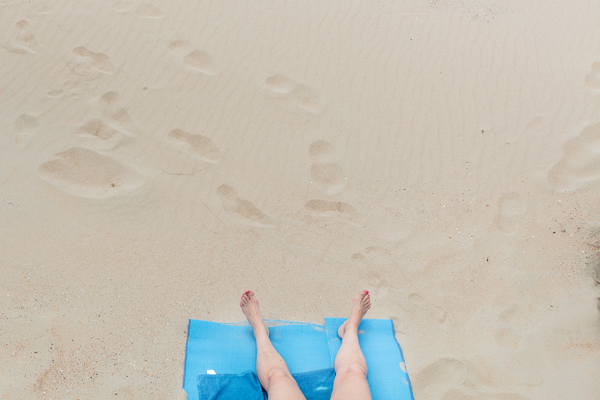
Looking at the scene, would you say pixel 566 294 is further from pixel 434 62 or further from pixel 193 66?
pixel 193 66

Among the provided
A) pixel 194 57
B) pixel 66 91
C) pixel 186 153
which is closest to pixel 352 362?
pixel 186 153

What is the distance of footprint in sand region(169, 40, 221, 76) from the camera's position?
3.55 meters

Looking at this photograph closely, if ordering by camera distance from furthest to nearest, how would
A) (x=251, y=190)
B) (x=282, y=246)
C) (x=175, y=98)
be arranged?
(x=175, y=98) → (x=251, y=190) → (x=282, y=246)

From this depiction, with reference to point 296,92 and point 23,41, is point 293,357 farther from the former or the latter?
point 23,41

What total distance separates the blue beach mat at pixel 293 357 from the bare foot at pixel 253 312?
0.33ft

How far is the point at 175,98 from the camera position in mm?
3352

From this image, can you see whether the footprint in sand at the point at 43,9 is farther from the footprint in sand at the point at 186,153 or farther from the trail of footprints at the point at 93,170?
the footprint in sand at the point at 186,153

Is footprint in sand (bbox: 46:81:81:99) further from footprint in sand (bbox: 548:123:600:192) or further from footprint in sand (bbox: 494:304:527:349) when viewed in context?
footprint in sand (bbox: 548:123:600:192)

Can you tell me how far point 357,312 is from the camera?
7.98ft

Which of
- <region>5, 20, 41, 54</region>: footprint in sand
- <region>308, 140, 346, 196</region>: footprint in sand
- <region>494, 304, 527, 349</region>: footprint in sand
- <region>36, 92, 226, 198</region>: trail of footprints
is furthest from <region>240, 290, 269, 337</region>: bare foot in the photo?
<region>5, 20, 41, 54</region>: footprint in sand

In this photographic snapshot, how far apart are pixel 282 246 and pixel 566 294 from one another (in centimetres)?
189

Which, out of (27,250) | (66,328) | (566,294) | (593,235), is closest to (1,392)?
(66,328)

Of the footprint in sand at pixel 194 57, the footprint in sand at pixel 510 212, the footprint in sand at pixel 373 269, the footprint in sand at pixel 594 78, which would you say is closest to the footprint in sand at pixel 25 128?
the footprint in sand at pixel 194 57

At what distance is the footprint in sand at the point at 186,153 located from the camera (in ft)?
9.86
